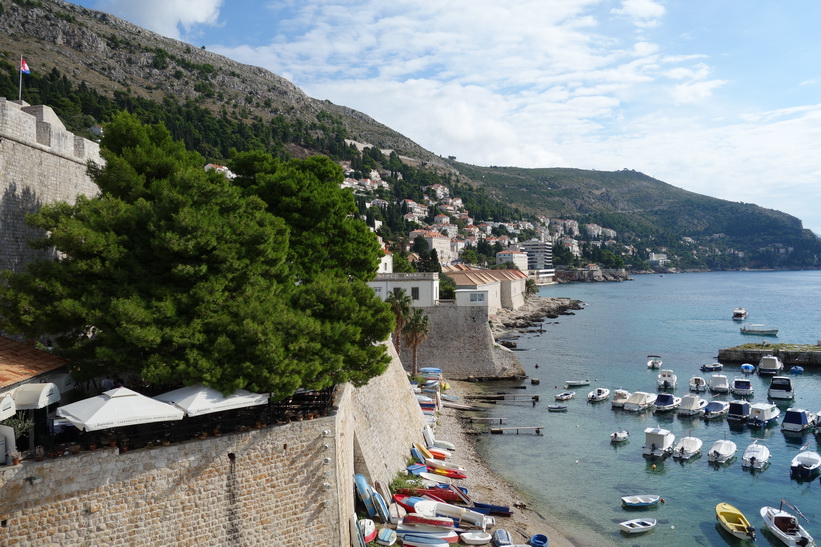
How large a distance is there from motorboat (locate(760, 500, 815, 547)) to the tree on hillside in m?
14.0

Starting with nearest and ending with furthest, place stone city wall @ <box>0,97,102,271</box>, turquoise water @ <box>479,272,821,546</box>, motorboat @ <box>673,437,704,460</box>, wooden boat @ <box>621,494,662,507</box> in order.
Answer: stone city wall @ <box>0,97,102,271</box> < turquoise water @ <box>479,272,821,546</box> < wooden boat @ <box>621,494,662,507</box> < motorboat @ <box>673,437,704,460</box>

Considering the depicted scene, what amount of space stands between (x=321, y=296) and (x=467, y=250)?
108 meters

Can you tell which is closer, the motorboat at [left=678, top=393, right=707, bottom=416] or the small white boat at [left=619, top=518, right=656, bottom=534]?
the small white boat at [left=619, top=518, right=656, bottom=534]

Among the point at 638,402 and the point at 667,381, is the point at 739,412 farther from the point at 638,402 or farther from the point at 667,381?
the point at 667,381

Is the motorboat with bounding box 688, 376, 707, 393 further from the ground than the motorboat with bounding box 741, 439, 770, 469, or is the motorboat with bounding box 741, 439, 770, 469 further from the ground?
the motorboat with bounding box 688, 376, 707, 393

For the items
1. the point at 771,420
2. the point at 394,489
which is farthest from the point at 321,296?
the point at 771,420

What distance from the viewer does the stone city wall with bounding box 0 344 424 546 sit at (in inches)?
335

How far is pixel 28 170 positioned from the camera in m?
12.7

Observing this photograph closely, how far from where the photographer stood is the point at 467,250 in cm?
12144

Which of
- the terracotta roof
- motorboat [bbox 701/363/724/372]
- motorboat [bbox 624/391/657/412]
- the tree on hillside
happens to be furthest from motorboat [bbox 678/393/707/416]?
the terracotta roof

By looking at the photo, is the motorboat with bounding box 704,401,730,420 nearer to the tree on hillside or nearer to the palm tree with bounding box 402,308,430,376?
the palm tree with bounding box 402,308,430,376

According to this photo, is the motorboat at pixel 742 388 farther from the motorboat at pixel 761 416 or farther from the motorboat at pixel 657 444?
the motorboat at pixel 657 444

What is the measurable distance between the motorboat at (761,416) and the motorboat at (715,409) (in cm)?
143

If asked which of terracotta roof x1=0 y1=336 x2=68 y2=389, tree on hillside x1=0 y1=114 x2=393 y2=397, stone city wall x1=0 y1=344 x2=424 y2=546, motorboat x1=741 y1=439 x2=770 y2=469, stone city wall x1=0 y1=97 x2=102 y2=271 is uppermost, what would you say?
stone city wall x1=0 y1=97 x2=102 y2=271
